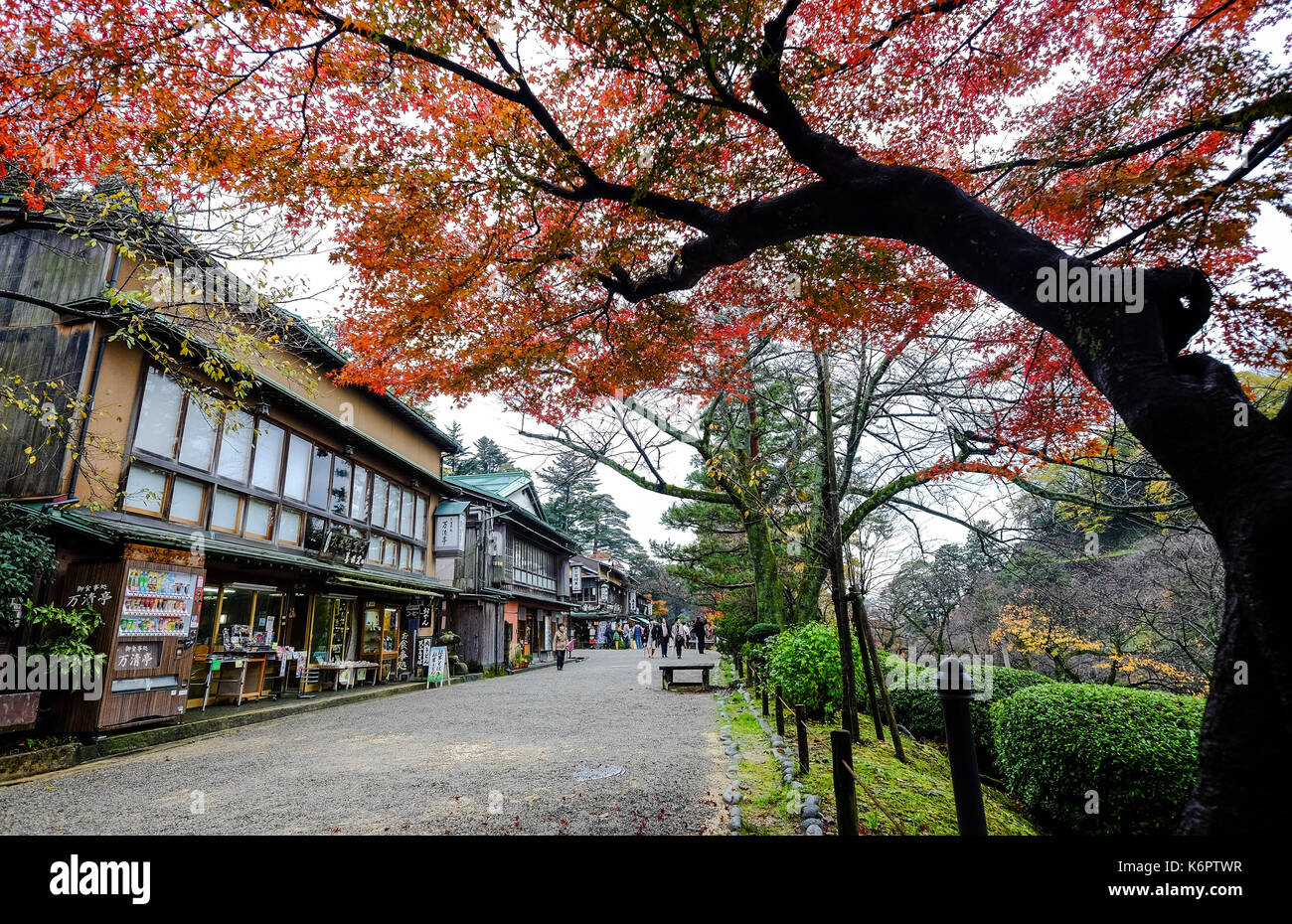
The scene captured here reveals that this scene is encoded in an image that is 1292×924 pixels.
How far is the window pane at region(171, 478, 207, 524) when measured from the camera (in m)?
9.50

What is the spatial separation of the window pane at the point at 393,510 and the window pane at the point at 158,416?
24.9 feet

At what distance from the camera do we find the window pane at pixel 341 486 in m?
14.2

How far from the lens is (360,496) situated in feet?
50.6

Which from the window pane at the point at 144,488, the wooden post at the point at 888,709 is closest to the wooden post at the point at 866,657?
the wooden post at the point at 888,709

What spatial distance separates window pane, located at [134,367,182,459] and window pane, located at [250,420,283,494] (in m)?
1.91

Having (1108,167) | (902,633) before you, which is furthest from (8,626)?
(902,633)

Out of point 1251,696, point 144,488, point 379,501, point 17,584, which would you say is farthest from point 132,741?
point 1251,696

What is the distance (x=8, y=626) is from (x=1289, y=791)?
11178mm

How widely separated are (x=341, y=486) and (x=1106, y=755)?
623 inches

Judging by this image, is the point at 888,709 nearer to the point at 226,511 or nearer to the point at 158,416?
the point at 226,511

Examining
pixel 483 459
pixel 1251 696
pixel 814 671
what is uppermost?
pixel 483 459

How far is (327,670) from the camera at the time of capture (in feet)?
45.6

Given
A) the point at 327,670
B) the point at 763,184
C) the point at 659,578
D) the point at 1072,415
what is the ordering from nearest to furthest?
the point at 763,184
the point at 1072,415
the point at 327,670
the point at 659,578
